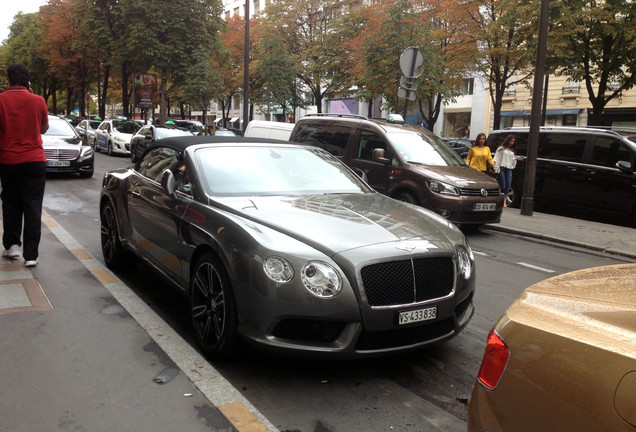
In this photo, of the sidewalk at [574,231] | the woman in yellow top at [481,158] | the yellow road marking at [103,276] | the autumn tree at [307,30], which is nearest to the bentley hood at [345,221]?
the yellow road marking at [103,276]

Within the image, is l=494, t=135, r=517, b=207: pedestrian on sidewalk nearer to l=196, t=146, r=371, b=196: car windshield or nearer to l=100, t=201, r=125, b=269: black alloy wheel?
l=196, t=146, r=371, b=196: car windshield

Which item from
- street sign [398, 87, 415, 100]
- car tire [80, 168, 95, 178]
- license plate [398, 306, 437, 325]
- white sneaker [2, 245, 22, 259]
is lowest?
white sneaker [2, 245, 22, 259]

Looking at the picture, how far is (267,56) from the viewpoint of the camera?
28.8 metres

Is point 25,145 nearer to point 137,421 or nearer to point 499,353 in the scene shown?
point 137,421

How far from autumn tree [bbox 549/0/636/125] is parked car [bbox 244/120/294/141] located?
8567mm

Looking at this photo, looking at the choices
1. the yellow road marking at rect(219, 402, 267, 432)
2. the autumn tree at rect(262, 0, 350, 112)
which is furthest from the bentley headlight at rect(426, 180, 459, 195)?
the autumn tree at rect(262, 0, 350, 112)

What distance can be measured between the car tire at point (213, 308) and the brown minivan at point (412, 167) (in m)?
5.69

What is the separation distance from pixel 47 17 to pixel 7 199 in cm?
4617

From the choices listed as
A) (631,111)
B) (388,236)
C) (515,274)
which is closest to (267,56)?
(631,111)

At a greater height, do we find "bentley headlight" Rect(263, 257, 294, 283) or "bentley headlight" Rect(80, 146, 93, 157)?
"bentley headlight" Rect(80, 146, 93, 157)

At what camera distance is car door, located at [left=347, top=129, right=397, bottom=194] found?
31.7ft

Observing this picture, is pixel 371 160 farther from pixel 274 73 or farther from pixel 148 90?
pixel 148 90

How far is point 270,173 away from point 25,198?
2.76 metres

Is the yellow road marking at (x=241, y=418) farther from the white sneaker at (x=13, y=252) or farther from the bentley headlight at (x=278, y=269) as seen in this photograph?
the white sneaker at (x=13, y=252)
